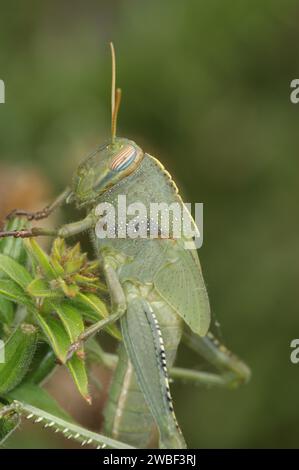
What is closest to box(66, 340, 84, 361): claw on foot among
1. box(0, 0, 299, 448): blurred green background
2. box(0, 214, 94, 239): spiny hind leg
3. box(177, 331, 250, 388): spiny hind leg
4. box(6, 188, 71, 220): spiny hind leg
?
box(0, 214, 94, 239): spiny hind leg

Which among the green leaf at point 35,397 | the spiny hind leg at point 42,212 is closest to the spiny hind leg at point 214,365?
the spiny hind leg at point 42,212

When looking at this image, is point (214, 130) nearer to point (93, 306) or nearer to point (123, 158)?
point (123, 158)

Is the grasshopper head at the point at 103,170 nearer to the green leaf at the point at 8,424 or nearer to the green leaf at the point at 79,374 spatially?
the green leaf at the point at 79,374

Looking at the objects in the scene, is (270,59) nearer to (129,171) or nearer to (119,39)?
(119,39)

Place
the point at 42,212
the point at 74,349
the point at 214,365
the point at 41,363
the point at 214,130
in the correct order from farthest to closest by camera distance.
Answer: the point at 214,130 → the point at 214,365 → the point at 42,212 → the point at 41,363 → the point at 74,349

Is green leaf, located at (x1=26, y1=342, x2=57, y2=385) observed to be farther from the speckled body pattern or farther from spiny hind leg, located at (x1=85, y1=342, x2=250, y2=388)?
spiny hind leg, located at (x1=85, y1=342, x2=250, y2=388)

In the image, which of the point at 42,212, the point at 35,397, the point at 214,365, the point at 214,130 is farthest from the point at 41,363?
the point at 214,130
